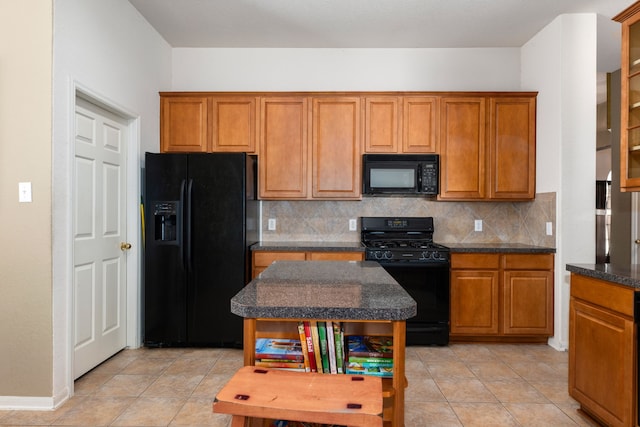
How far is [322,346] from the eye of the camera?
158 cm

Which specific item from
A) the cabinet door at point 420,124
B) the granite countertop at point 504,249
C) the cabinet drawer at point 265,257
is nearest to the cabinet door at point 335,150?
the cabinet door at point 420,124

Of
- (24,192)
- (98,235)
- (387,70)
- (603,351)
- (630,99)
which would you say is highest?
(387,70)

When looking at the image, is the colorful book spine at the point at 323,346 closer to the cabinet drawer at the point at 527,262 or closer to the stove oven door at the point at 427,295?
the stove oven door at the point at 427,295

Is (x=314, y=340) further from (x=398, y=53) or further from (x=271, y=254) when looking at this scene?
(x=398, y=53)

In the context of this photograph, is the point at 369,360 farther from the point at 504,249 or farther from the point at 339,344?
the point at 504,249

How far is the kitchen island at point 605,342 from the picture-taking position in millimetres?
1953

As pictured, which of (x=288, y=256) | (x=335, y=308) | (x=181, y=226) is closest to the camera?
(x=335, y=308)

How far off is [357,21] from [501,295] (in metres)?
2.70

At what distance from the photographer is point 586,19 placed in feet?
11.7

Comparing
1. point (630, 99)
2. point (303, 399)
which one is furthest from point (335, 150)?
point (303, 399)

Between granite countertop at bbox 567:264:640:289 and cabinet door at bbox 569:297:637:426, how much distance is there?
164 millimetres

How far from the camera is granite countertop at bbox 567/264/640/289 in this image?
6.40 feet

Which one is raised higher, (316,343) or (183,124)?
(183,124)

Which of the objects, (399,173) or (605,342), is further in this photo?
(399,173)
